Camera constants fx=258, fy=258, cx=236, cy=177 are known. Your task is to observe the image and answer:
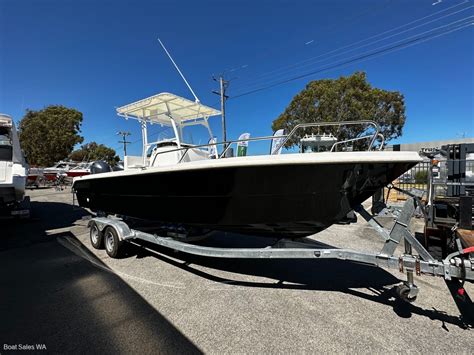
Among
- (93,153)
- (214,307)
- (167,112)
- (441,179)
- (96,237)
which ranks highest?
(93,153)

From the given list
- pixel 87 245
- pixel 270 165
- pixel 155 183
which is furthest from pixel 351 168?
pixel 87 245

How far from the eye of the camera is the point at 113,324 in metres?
2.40

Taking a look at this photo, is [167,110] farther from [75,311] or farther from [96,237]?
[75,311]

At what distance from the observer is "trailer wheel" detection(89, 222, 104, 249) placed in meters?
4.56

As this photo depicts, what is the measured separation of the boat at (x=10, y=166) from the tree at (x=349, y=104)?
13119mm

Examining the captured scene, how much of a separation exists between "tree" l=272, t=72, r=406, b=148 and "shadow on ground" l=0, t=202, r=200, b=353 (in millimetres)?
13458

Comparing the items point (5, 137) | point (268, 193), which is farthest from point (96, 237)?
point (5, 137)

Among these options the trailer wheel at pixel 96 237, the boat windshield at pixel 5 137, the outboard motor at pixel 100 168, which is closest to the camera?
the trailer wheel at pixel 96 237

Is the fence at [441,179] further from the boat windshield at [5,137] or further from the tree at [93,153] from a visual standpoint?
the tree at [93,153]

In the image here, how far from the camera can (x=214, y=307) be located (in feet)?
8.91

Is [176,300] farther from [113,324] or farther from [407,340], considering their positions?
[407,340]

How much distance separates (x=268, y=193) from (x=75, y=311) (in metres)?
2.32

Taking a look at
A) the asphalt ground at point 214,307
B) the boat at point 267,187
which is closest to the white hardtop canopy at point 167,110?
the boat at point 267,187

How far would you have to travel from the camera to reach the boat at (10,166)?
5969 mm
